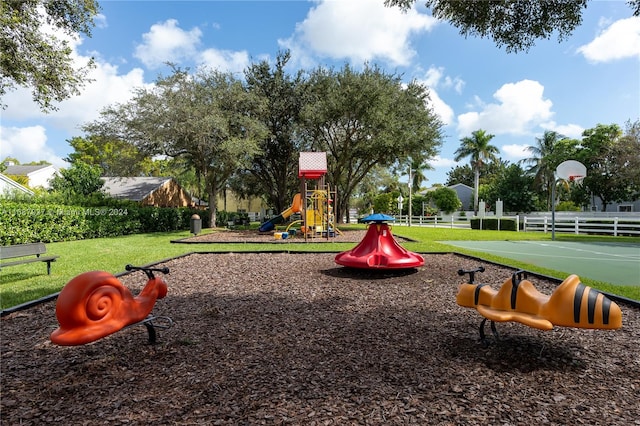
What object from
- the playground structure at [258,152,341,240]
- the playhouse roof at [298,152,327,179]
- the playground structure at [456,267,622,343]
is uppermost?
the playhouse roof at [298,152,327,179]

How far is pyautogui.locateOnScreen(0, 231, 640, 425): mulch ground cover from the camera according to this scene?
2.48 meters

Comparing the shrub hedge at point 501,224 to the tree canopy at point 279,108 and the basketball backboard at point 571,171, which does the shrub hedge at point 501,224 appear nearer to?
the basketball backboard at point 571,171

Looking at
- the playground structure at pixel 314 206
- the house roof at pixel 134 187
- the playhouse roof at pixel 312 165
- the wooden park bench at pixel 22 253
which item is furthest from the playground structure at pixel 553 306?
the house roof at pixel 134 187

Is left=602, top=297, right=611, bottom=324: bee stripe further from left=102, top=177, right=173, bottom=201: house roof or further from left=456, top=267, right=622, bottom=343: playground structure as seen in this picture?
left=102, top=177, right=173, bottom=201: house roof

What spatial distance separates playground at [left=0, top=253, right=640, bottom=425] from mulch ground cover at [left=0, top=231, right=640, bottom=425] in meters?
0.01

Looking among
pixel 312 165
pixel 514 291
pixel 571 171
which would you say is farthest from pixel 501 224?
pixel 514 291

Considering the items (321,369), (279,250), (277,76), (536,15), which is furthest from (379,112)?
(321,369)

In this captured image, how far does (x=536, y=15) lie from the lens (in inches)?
229

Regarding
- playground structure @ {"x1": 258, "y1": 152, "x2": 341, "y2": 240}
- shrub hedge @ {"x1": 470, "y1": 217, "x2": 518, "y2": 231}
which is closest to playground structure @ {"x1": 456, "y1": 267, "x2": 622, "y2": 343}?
playground structure @ {"x1": 258, "y1": 152, "x2": 341, "y2": 240}

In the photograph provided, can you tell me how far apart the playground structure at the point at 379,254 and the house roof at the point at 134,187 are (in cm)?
3381

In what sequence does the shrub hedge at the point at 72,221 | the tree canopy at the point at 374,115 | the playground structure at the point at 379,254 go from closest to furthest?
1. the playground structure at the point at 379,254
2. the shrub hedge at the point at 72,221
3. the tree canopy at the point at 374,115

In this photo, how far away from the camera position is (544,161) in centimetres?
5028

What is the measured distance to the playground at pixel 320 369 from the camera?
2484 millimetres

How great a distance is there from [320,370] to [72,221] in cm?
1789
